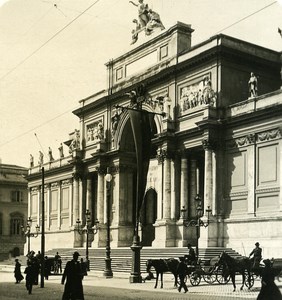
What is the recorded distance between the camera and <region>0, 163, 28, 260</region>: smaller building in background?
75750 millimetres

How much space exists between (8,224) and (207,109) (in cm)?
4691

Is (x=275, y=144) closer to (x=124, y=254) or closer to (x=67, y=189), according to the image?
(x=124, y=254)

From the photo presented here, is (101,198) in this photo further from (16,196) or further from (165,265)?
(16,196)

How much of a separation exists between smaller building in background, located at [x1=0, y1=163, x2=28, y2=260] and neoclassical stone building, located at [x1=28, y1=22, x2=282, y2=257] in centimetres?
2584

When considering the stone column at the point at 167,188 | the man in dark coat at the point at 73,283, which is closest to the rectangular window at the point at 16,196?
the stone column at the point at 167,188

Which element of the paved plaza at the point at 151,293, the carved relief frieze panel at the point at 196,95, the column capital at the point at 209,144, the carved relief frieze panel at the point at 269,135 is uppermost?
the carved relief frieze panel at the point at 196,95

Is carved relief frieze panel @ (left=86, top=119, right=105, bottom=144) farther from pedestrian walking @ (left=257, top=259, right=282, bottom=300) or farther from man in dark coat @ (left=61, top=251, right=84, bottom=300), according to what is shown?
pedestrian walking @ (left=257, top=259, right=282, bottom=300)

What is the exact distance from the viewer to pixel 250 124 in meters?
35.1

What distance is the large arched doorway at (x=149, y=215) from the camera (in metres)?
46.0

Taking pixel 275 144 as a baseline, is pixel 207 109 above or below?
above

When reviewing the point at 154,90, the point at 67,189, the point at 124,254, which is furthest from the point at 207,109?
the point at 67,189

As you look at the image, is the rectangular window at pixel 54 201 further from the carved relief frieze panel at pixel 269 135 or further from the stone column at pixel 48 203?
the carved relief frieze panel at pixel 269 135

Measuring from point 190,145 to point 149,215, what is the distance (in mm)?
9656

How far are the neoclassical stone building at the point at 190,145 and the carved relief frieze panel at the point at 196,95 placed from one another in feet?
0.22
